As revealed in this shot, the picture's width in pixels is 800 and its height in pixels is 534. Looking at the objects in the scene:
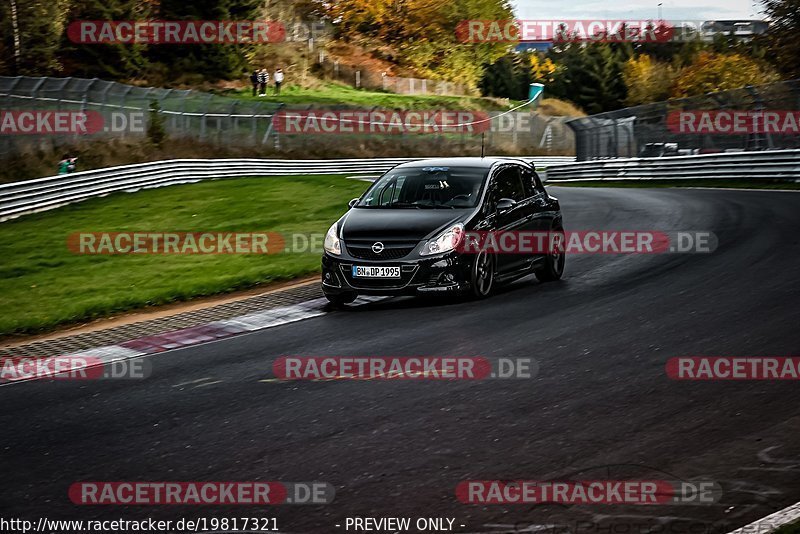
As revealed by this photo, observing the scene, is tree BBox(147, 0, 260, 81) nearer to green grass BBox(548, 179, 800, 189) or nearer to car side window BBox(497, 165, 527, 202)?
green grass BBox(548, 179, 800, 189)

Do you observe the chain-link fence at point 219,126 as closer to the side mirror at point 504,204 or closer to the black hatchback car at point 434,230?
the black hatchback car at point 434,230

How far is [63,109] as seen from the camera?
32.9 metres

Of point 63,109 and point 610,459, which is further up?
point 63,109

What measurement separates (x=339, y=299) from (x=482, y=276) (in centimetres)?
178

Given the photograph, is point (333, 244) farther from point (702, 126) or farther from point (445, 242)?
point (702, 126)

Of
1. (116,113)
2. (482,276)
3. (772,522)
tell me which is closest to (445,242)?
(482,276)

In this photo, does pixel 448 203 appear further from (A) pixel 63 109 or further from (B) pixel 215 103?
(B) pixel 215 103

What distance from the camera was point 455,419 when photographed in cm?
744

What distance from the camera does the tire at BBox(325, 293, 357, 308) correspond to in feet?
42.2

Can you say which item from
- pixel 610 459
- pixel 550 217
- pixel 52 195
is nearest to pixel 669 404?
pixel 610 459

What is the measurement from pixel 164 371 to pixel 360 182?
1031 inches

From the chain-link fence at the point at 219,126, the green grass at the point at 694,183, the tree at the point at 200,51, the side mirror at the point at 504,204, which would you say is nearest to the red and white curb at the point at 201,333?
the side mirror at the point at 504,204

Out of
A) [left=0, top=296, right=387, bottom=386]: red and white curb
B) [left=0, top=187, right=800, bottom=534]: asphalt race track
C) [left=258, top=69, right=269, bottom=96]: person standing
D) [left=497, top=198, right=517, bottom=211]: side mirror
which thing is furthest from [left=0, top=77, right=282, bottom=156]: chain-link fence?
[left=258, top=69, right=269, bottom=96]: person standing

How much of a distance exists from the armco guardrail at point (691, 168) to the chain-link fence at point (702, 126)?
518 mm
